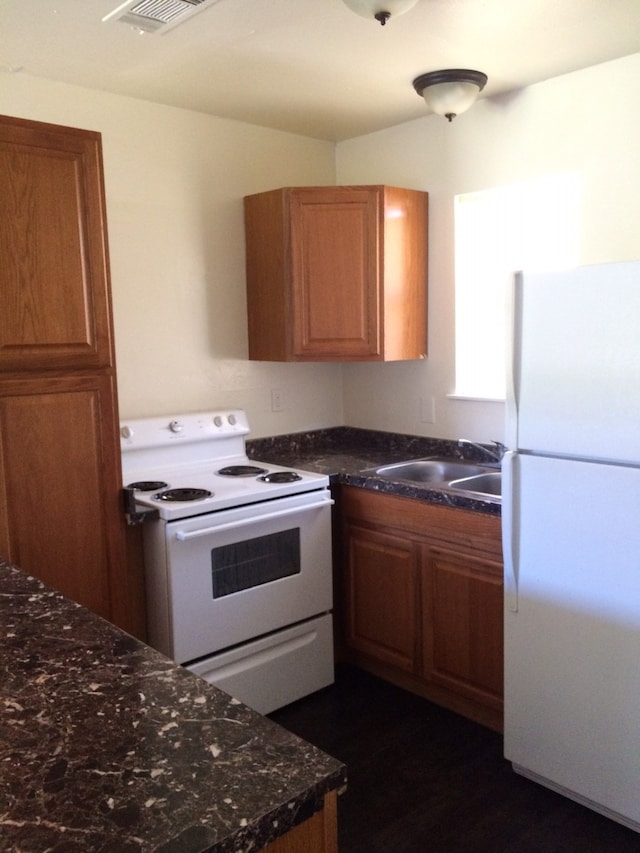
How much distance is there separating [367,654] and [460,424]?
1.08 meters

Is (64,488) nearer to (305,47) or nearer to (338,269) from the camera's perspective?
(338,269)

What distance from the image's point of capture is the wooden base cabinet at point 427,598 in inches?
101

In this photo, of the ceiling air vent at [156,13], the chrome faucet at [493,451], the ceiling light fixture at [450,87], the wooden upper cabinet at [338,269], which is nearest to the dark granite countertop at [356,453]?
the chrome faucet at [493,451]

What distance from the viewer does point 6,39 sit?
228 centimetres

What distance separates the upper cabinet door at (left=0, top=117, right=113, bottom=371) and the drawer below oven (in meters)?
1.17

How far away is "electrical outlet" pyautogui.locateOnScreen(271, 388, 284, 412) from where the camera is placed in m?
3.53

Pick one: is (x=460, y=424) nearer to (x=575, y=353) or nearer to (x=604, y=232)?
(x=604, y=232)

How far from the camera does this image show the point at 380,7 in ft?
6.22

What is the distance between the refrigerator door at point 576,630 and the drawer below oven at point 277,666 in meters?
0.87

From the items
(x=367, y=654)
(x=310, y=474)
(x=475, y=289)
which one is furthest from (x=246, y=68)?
(x=367, y=654)

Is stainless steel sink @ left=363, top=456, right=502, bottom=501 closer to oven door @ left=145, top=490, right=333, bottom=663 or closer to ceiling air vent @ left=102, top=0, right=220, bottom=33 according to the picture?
oven door @ left=145, top=490, right=333, bottom=663

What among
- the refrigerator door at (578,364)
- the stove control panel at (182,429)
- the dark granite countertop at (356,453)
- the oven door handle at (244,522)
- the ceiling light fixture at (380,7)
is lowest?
the oven door handle at (244,522)

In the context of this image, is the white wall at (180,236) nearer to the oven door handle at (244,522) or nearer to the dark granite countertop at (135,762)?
the oven door handle at (244,522)

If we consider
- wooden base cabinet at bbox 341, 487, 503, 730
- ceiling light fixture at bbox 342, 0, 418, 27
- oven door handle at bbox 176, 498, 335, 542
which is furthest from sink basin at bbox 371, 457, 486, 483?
ceiling light fixture at bbox 342, 0, 418, 27
